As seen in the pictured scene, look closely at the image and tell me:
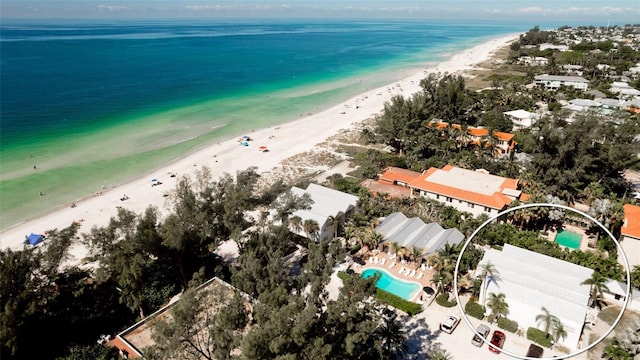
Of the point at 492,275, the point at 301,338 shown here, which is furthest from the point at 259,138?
the point at 301,338

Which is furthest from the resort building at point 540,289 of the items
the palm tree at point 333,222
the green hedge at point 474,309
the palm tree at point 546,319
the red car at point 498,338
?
the palm tree at point 333,222

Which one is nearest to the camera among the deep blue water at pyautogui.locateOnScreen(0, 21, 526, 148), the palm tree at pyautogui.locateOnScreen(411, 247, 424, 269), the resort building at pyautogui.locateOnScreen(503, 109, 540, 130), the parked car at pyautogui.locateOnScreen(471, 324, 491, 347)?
the parked car at pyautogui.locateOnScreen(471, 324, 491, 347)

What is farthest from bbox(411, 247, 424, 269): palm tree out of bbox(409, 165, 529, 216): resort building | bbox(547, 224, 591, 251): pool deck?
bbox(547, 224, 591, 251): pool deck

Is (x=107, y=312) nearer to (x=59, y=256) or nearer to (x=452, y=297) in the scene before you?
(x=59, y=256)

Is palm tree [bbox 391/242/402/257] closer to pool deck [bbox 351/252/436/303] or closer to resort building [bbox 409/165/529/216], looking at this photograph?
pool deck [bbox 351/252/436/303]

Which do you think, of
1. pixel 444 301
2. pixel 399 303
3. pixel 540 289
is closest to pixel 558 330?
pixel 540 289

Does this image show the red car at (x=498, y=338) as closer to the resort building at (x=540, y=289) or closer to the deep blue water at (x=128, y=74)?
the resort building at (x=540, y=289)
